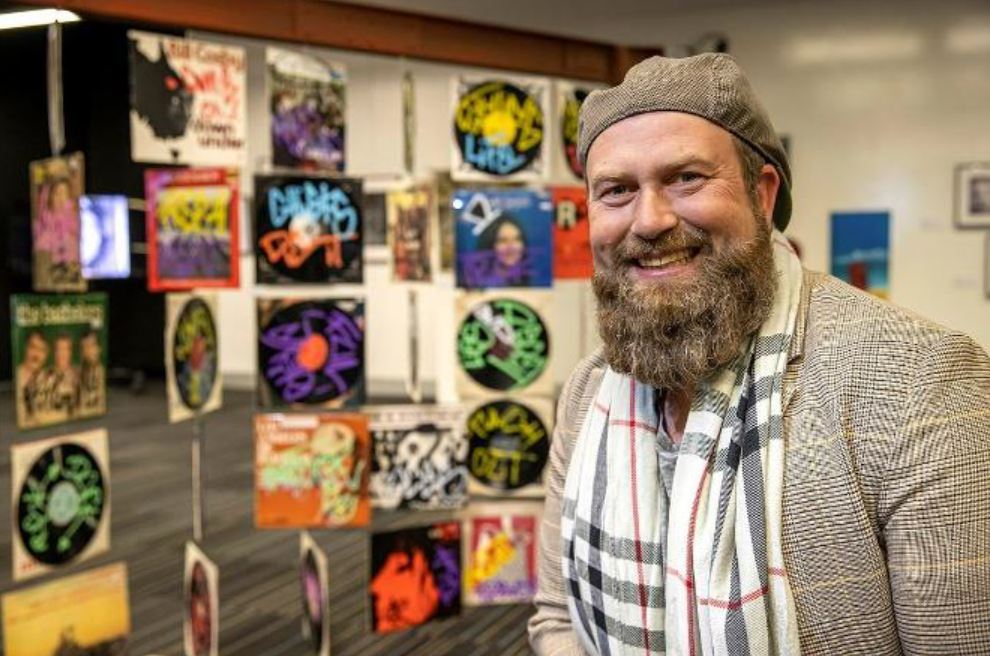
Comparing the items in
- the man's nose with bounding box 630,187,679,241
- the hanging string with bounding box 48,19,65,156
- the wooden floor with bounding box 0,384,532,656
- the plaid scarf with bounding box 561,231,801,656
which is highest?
the hanging string with bounding box 48,19,65,156

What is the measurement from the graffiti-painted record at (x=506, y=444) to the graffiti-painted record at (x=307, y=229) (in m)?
0.59

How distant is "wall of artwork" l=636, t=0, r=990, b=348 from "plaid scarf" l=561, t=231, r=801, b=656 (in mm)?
4753

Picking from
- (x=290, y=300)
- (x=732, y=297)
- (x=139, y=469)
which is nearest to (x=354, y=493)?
(x=290, y=300)

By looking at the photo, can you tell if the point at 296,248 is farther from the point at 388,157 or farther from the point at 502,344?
the point at 388,157

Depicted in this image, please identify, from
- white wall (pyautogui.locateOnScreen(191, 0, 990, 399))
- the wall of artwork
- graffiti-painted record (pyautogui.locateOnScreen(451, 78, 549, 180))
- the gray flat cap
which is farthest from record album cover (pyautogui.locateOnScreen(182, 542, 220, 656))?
the wall of artwork

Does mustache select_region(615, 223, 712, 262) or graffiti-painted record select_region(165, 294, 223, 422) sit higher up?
mustache select_region(615, 223, 712, 262)

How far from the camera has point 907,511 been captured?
848 mm

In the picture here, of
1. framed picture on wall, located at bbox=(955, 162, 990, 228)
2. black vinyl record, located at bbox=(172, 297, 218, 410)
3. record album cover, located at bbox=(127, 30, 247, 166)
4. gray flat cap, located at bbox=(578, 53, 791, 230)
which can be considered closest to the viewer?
gray flat cap, located at bbox=(578, 53, 791, 230)

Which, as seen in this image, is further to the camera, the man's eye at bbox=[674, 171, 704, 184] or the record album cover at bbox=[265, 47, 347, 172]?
the record album cover at bbox=[265, 47, 347, 172]

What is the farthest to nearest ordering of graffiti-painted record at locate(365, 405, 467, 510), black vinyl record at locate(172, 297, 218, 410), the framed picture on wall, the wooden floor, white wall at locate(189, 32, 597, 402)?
1. white wall at locate(189, 32, 597, 402)
2. the framed picture on wall
3. the wooden floor
4. graffiti-painted record at locate(365, 405, 467, 510)
5. black vinyl record at locate(172, 297, 218, 410)

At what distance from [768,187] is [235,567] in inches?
115

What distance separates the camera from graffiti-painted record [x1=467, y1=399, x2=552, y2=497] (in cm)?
256

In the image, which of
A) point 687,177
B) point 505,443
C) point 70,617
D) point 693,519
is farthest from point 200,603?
point 687,177

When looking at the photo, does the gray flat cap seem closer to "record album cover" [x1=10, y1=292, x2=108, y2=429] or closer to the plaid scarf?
the plaid scarf
